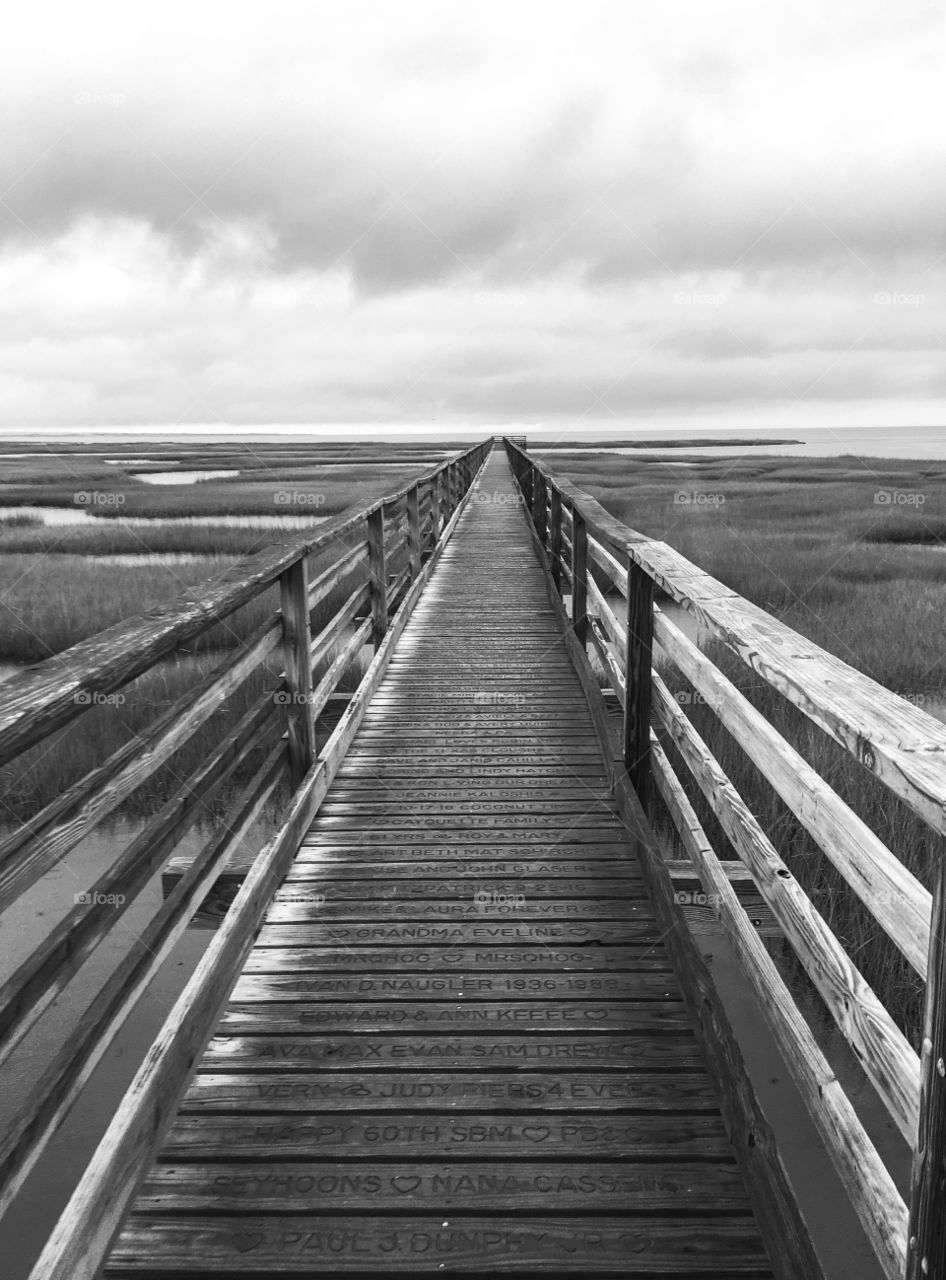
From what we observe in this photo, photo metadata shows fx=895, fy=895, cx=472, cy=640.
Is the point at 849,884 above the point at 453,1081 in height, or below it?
above

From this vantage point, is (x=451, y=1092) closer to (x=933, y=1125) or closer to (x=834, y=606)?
(x=933, y=1125)

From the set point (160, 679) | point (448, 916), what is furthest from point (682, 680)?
point (448, 916)

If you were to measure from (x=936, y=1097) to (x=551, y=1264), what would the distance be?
1.02 metres

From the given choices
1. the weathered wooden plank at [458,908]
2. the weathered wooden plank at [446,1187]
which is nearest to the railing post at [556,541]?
Result: the weathered wooden plank at [458,908]

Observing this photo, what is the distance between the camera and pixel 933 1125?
3.86 feet

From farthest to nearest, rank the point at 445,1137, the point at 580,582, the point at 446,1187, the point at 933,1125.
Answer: the point at 580,582 → the point at 445,1137 → the point at 446,1187 → the point at 933,1125

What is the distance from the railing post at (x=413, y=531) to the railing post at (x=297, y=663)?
5014mm

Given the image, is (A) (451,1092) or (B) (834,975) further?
(A) (451,1092)

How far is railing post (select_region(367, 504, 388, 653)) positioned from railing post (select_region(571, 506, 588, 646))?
1405 mm

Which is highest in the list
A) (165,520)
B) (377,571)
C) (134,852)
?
(377,571)

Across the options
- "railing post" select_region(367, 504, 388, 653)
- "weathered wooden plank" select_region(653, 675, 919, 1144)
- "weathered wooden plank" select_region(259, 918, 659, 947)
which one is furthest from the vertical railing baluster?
"weathered wooden plank" select_region(653, 675, 919, 1144)

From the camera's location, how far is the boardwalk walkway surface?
1857 millimetres

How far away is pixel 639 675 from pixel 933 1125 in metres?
2.64

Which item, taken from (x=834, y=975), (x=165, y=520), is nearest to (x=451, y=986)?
(x=834, y=975)
